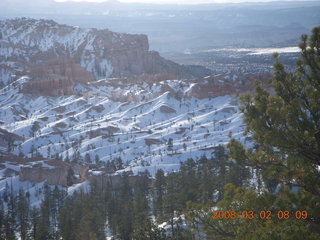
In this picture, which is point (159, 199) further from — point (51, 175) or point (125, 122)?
point (125, 122)

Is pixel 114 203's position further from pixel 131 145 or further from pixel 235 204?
pixel 131 145

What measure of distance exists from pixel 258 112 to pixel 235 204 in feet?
8.58

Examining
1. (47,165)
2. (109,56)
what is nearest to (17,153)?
(47,165)

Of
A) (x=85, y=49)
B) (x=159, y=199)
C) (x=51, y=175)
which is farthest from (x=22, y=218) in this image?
(x=85, y=49)

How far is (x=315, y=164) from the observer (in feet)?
38.9
